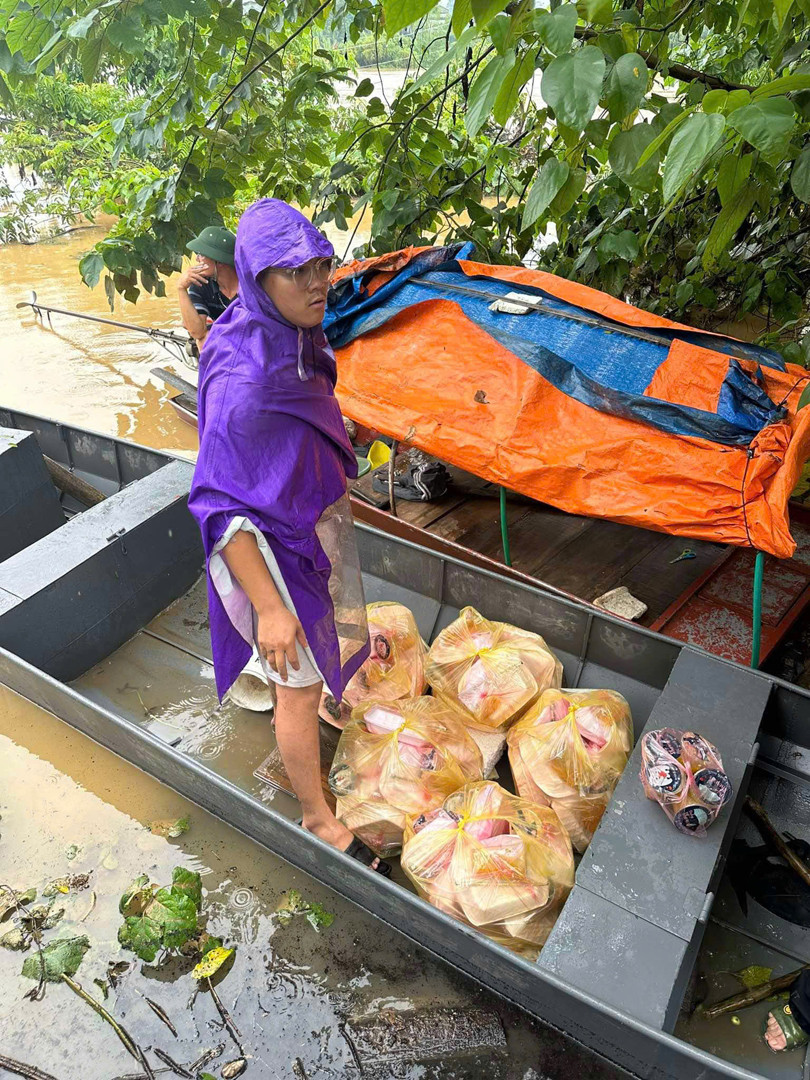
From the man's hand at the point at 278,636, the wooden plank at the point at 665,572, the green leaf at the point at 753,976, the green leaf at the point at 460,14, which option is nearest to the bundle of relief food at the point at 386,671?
the man's hand at the point at 278,636

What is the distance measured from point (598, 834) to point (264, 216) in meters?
1.92

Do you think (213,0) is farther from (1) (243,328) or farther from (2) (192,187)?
(1) (243,328)

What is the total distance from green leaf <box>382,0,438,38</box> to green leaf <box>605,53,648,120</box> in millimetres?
Result: 495

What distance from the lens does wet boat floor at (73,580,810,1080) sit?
82.3 inches

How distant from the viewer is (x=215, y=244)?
10.1ft

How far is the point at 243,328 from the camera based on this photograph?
1.85 meters

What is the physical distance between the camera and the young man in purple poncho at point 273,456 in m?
1.78

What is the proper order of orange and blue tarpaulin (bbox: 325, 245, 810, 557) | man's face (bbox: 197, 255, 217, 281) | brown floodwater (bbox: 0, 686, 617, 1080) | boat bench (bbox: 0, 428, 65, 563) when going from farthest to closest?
boat bench (bbox: 0, 428, 65, 563) < man's face (bbox: 197, 255, 217, 281) < orange and blue tarpaulin (bbox: 325, 245, 810, 557) < brown floodwater (bbox: 0, 686, 617, 1080)

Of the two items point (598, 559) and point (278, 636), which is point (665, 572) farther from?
point (278, 636)

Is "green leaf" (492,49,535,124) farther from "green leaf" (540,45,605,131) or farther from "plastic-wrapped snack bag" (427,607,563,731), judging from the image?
"plastic-wrapped snack bag" (427,607,563,731)

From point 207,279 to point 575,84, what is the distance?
2.61 metres

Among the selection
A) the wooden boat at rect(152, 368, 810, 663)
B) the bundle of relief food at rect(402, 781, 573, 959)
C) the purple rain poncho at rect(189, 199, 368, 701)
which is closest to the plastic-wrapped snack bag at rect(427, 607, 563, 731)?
the bundle of relief food at rect(402, 781, 573, 959)

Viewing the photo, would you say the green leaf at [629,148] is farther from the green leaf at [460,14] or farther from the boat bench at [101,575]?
the boat bench at [101,575]

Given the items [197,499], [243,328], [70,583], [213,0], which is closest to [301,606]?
[197,499]
